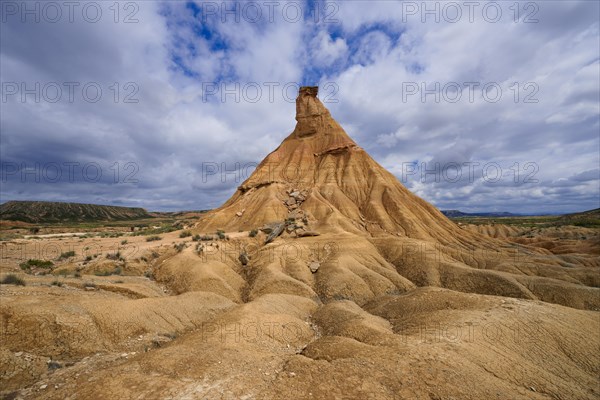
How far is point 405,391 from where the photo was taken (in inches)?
301

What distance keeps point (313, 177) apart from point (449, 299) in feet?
120

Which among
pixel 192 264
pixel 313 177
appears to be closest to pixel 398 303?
pixel 192 264

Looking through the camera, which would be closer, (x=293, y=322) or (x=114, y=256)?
(x=293, y=322)

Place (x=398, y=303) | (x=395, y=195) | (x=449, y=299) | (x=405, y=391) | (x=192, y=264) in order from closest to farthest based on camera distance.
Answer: (x=405, y=391), (x=449, y=299), (x=398, y=303), (x=192, y=264), (x=395, y=195)

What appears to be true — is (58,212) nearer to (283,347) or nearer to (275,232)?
(275,232)

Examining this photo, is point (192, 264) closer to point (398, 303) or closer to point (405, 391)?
point (398, 303)

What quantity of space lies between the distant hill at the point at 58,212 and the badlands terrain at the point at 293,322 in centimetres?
10748

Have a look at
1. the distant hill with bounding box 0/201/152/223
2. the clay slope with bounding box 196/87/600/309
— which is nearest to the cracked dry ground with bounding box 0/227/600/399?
the clay slope with bounding box 196/87/600/309

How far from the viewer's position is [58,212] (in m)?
125

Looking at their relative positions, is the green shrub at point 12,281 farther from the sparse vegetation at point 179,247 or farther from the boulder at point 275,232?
the boulder at point 275,232

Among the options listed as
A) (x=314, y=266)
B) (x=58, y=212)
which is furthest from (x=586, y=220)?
(x=58, y=212)

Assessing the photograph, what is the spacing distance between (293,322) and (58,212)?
153662 mm

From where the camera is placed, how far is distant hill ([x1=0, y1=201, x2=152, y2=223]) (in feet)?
367

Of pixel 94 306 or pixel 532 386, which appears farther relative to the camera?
pixel 94 306
